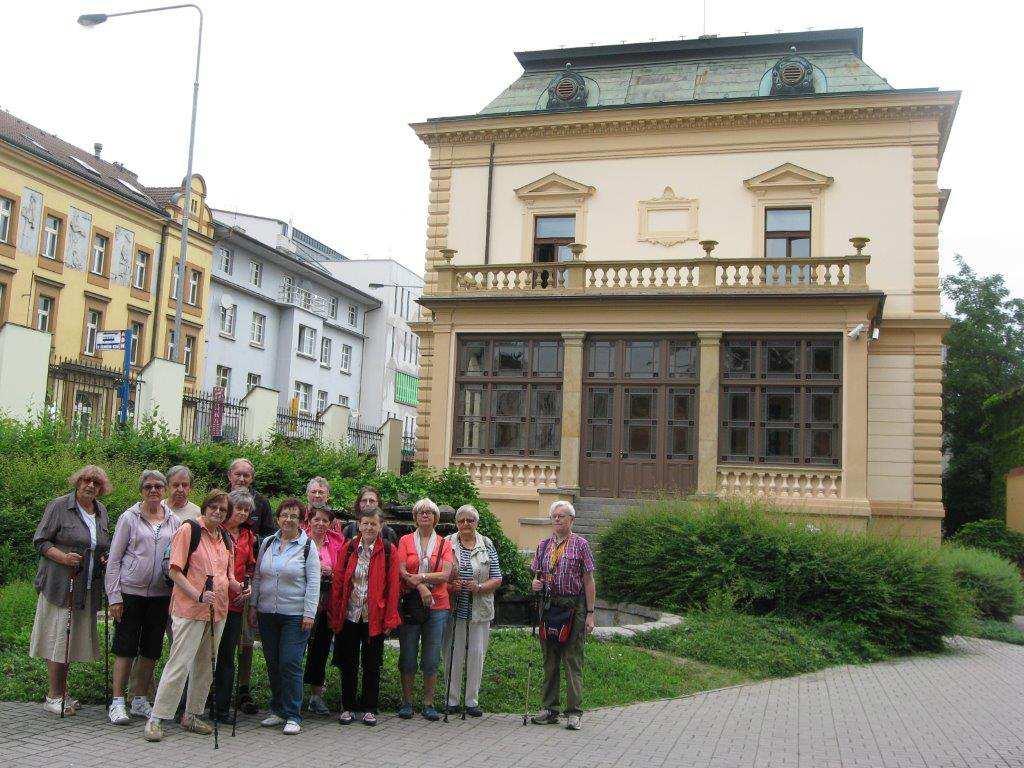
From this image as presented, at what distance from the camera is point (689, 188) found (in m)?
27.4

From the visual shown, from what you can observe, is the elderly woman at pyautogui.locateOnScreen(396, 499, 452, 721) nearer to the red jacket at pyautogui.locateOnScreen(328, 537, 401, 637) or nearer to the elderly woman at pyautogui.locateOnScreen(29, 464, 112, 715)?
the red jacket at pyautogui.locateOnScreen(328, 537, 401, 637)

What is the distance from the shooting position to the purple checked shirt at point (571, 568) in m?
9.30

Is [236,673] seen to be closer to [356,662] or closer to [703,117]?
[356,662]

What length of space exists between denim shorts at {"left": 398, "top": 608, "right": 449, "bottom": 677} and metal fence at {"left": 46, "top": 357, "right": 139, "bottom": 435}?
11290 millimetres

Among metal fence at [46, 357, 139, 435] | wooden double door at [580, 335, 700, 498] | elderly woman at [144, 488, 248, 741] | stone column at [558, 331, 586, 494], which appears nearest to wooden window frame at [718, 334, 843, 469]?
wooden double door at [580, 335, 700, 498]

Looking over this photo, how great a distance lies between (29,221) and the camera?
39.3 metres

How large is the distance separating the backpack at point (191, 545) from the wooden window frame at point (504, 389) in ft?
53.4

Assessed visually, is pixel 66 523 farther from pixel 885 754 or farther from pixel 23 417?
pixel 23 417

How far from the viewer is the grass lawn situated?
9.37 meters

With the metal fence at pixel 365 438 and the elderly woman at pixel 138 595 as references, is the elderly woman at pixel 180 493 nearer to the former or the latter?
the elderly woman at pixel 138 595

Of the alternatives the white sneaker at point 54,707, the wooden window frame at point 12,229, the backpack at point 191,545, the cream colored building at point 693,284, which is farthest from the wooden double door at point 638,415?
the wooden window frame at point 12,229

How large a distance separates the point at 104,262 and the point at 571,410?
27877 millimetres

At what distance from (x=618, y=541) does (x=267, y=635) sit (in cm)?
892

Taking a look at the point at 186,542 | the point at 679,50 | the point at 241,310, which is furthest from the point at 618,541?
the point at 241,310
